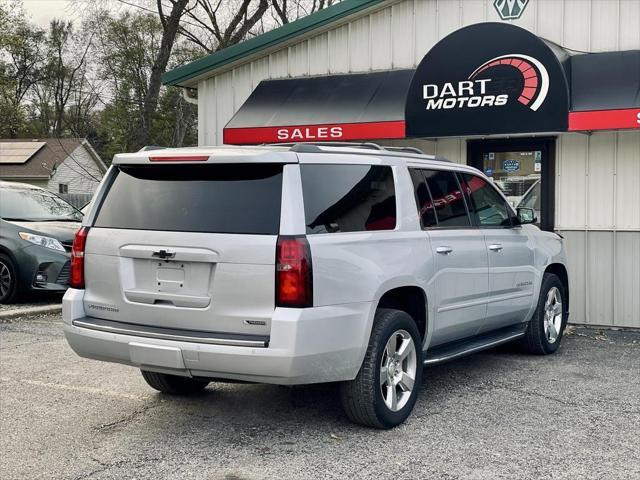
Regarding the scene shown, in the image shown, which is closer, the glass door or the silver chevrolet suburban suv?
the silver chevrolet suburban suv

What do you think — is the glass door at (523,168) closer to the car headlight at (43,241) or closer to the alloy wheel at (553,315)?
the alloy wheel at (553,315)

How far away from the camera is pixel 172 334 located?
15.8 feet

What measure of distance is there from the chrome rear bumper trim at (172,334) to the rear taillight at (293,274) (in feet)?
0.91

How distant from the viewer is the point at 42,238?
35.7 feet

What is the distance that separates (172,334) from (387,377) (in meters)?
1.52

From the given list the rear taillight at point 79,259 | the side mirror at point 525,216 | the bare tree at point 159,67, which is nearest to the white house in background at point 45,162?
the bare tree at point 159,67

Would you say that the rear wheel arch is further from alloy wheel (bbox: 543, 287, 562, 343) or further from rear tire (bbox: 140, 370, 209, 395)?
alloy wheel (bbox: 543, 287, 562, 343)

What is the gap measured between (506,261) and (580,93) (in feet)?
10.7

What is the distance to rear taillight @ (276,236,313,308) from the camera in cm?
457

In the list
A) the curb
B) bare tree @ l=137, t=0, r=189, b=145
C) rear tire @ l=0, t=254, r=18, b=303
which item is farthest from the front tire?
bare tree @ l=137, t=0, r=189, b=145

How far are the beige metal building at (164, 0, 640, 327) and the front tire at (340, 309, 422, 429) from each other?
180 inches

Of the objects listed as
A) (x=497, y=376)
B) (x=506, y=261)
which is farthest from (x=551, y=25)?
(x=497, y=376)

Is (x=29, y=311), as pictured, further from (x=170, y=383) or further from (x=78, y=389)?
(x=170, y=383)

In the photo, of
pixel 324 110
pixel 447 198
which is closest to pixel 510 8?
pixel 324 110
